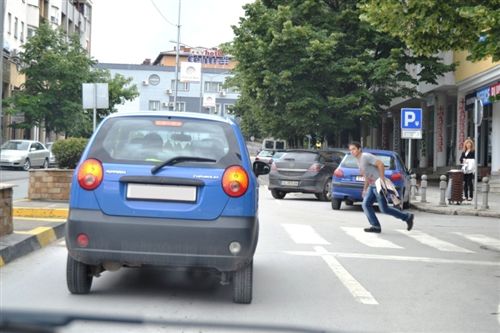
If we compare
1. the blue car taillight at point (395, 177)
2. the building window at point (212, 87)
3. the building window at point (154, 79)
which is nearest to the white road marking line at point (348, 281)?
the blue car taillight at point (395, 177)

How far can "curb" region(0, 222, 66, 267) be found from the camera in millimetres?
7605

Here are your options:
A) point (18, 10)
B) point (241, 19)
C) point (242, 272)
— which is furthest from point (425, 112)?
point (242, 272)

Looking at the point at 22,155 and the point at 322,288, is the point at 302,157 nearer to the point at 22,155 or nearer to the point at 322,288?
the point at 322,288


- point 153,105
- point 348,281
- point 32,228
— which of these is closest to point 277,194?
point 32,228

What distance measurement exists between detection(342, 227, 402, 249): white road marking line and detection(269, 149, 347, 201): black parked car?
6.96m

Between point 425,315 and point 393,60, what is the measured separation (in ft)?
78.3

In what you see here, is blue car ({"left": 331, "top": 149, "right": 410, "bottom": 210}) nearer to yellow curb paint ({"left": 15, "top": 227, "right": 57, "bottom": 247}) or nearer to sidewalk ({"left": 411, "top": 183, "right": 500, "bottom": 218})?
sidewalk ({"left": 411, "top": 183, "right": 500, "bottom": 218})

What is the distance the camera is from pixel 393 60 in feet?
93.4

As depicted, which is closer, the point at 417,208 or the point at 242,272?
the point at 242,272

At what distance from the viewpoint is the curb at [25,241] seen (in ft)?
25.0

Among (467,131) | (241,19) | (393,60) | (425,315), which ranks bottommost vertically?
(425,315)

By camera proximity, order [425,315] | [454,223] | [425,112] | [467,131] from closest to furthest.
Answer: [425,315] < [454,223] < [467,131] < [425,112]

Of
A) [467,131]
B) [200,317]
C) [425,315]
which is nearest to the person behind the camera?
[200,317]

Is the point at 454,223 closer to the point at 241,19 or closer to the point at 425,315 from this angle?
the point at 425,315
